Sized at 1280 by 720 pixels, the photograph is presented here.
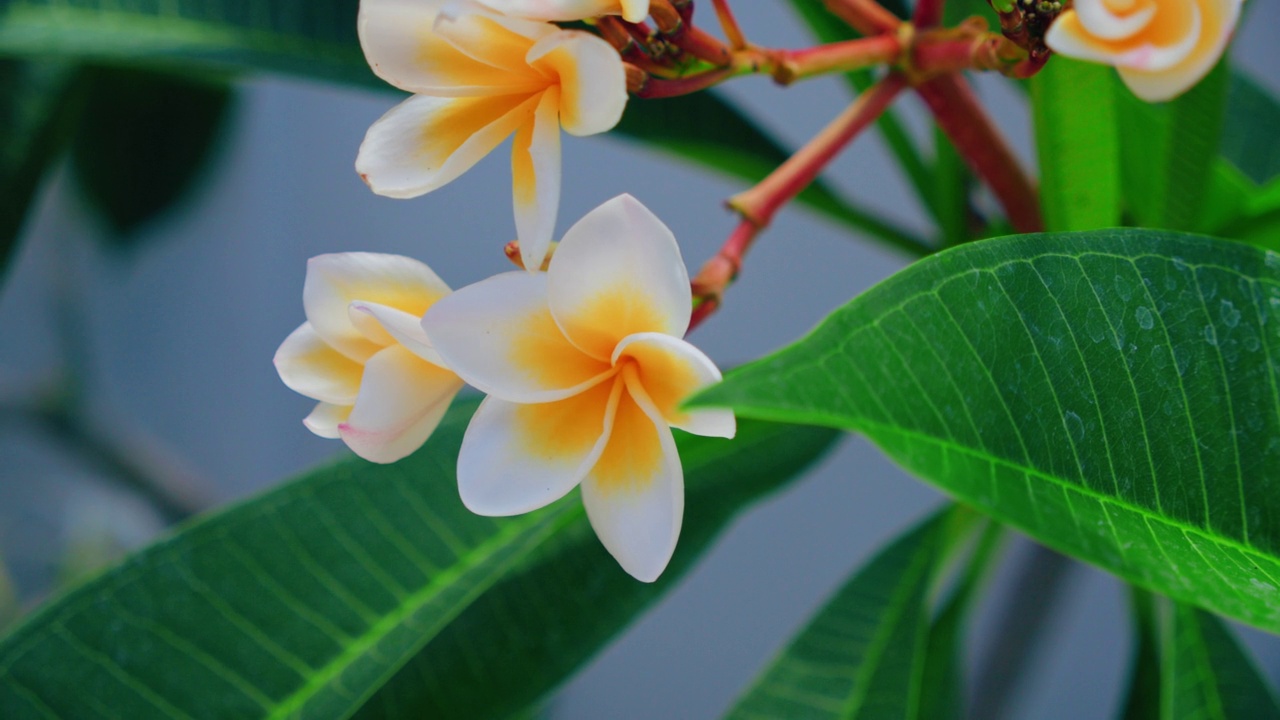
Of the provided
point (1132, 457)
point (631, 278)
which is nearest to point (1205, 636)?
point (1132, 457)

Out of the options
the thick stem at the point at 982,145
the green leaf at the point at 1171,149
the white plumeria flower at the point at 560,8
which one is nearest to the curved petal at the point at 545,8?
the white plumeria flower at the point at 560,8

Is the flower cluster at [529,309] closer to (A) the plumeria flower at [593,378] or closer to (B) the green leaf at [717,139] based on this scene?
(A) the plumeria flower at [593,378]

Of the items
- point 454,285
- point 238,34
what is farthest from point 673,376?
point 454,285

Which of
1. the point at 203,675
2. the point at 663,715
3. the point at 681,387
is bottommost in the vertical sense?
the point at 663,715

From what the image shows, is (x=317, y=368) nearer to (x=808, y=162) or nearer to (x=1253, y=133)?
(x=808, y=162)

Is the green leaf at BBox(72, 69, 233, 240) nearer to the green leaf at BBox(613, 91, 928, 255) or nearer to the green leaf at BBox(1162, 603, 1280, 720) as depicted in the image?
the green leaf at BBox(613, 91, 928, 255)

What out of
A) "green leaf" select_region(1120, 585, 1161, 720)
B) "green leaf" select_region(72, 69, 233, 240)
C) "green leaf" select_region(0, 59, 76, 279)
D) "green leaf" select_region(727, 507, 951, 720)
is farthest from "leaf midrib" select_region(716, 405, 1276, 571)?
"green leaf" select_region(72, 69, 233, 240)

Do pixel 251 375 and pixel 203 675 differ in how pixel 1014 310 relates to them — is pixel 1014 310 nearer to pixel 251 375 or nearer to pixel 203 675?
pixel 203 675
